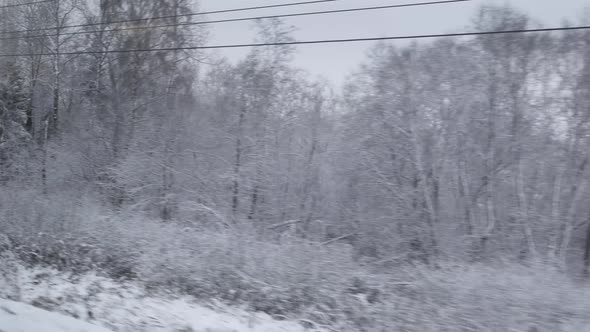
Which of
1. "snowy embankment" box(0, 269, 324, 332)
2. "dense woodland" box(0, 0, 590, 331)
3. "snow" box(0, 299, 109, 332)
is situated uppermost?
"dense woodland" box(0, 0, 590, 331)

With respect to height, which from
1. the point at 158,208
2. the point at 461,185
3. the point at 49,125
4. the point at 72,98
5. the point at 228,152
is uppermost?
the point at 72,98

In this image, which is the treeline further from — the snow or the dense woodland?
the snow

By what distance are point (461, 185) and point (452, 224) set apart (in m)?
1.94

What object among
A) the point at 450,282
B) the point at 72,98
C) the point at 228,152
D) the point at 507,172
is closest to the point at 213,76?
the point at 228,152

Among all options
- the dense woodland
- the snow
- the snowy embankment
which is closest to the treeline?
the dense woodland

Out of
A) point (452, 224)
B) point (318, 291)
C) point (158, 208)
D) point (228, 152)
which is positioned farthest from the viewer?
point (228, 152)

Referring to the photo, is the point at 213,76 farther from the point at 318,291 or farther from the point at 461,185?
the point at 318,291

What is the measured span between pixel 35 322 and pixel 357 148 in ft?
48.4

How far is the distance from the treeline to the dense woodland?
0.22 ft

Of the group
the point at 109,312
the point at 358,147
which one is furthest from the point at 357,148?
the point at 109,312

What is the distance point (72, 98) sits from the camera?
920 inches

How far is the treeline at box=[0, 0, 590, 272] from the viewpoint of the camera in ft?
56.0

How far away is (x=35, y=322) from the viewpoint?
5359mm

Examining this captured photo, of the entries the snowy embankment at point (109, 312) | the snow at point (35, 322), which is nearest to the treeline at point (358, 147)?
the snowy embankment at point (109, 312)
